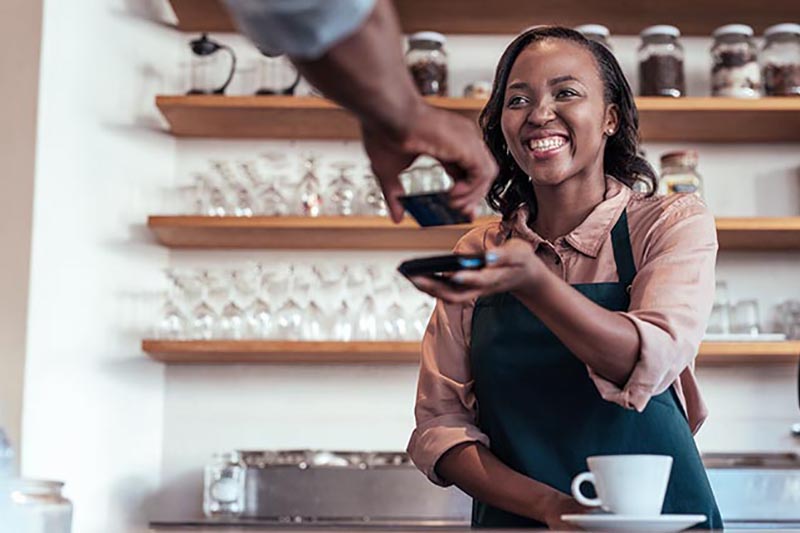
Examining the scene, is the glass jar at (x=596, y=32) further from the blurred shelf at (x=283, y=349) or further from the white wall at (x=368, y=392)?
the blurred shelf at (x=283, y=349)

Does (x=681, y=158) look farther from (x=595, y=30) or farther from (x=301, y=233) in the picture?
(x=301, y=233)

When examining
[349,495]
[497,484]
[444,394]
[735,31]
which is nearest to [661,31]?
[735,31]

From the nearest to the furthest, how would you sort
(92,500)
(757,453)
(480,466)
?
1. (480,466)
2. (92,500)
3. (757,453)

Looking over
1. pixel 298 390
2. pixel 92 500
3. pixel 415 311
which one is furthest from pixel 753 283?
pixel 92 500

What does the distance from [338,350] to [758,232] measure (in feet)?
3.55

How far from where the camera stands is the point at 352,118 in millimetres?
3213

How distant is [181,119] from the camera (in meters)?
3.23

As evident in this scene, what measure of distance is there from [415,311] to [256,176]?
55cm

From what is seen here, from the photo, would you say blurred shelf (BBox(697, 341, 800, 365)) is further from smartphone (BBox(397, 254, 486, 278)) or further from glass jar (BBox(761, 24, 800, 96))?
smartphone (BBox(397, 254, 486, 278))

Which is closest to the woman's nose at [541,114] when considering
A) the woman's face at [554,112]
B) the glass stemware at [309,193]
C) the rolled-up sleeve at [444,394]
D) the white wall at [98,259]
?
the woman's face at [554,112]

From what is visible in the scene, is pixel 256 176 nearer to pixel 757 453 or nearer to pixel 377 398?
pixel 377 398

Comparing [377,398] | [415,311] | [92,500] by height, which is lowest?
[92,500]

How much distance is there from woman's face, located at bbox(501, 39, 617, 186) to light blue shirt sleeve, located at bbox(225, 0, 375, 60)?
86 cm

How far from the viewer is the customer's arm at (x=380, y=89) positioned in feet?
2.40
